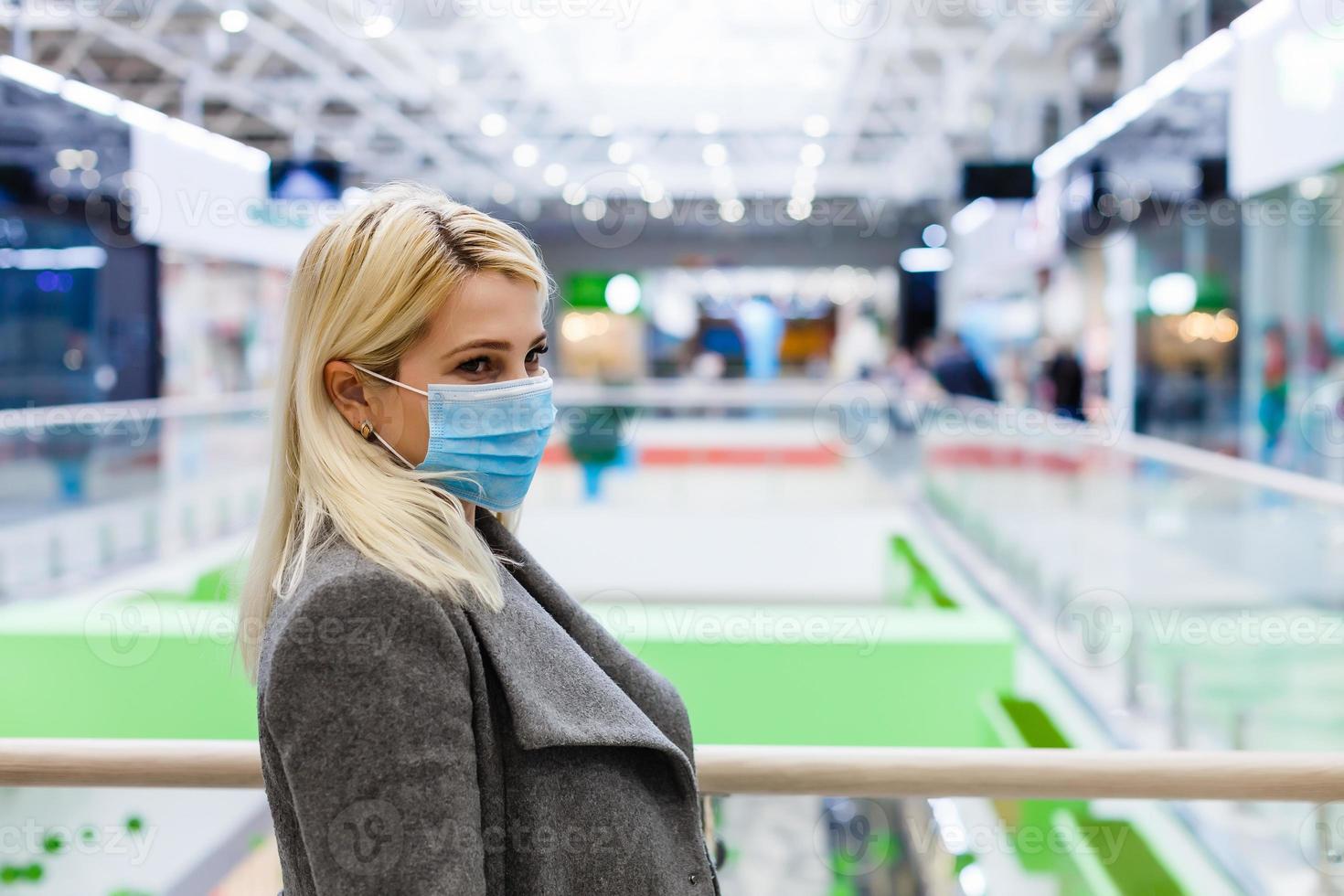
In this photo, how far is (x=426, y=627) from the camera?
977 mm

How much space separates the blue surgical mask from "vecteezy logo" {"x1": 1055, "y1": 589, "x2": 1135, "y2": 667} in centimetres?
532

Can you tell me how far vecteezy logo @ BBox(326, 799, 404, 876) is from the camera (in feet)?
3.08

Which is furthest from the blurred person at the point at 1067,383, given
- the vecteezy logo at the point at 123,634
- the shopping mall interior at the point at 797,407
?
the vecteezy logo at the point at 123,634

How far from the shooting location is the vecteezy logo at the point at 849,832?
8.68 ft

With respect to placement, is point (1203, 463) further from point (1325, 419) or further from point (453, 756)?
point (1325, 419)

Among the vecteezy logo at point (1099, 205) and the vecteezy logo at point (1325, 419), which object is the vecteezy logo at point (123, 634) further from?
the vecteezy logo at point (1099, 205)

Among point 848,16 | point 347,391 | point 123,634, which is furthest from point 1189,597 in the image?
point 848,16

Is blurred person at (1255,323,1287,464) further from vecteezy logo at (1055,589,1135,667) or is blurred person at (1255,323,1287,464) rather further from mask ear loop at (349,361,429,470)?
mask ear loop at (349,361,429,470)

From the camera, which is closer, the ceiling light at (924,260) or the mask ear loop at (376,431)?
the mask ear loop at (376,431)

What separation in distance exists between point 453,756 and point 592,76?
15878 millimetres

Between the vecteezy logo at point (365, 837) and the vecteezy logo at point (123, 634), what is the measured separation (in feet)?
14.7

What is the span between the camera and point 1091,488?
22.9ft

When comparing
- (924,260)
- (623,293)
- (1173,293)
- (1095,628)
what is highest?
(924,260)

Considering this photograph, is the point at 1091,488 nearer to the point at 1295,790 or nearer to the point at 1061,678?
the point at 1061,678
